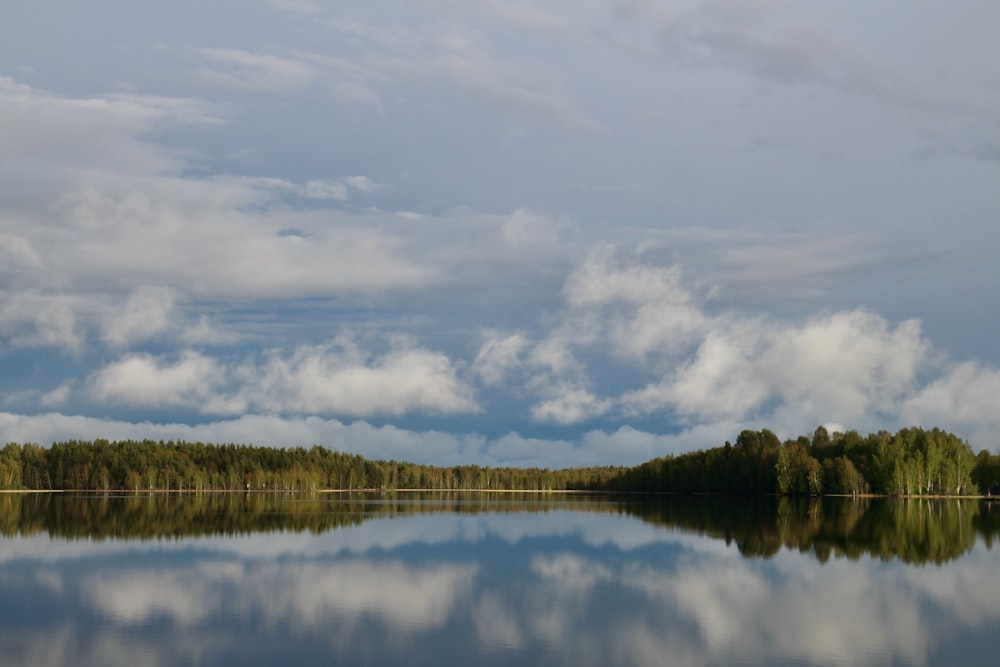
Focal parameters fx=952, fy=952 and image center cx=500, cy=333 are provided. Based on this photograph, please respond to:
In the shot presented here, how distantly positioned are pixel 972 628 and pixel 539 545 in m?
41.6

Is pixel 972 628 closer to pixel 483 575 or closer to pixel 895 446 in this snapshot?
pixel 483 575

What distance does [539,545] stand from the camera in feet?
256

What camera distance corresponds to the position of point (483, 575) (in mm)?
56969

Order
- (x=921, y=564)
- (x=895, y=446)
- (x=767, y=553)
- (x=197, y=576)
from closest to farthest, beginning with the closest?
(x=197, y=576) → (x=921, y=564) → (x=767, y=553) → (x=895, y=446)

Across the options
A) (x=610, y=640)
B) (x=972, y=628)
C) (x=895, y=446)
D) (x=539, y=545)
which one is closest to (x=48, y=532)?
(x=539, y=545)

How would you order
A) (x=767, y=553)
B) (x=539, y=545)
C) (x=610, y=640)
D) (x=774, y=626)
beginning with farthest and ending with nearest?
1. (x=539, y=545)
2. (x=767, y=553)
3. (x=774, y=626)
4. (x=610, y=640)

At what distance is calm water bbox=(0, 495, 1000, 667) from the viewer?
115 feet

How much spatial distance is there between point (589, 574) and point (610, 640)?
20.9 m

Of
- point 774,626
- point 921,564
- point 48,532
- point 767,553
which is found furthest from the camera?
point 48,532

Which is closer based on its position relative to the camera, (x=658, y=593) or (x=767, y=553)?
(x=658, y=593)

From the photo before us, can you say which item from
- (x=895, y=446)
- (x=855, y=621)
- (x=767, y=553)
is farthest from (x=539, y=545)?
(x=895, y=446)

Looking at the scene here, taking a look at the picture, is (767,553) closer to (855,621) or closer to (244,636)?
(855,621)

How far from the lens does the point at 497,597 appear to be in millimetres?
48000

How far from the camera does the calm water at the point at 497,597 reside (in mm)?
34938
